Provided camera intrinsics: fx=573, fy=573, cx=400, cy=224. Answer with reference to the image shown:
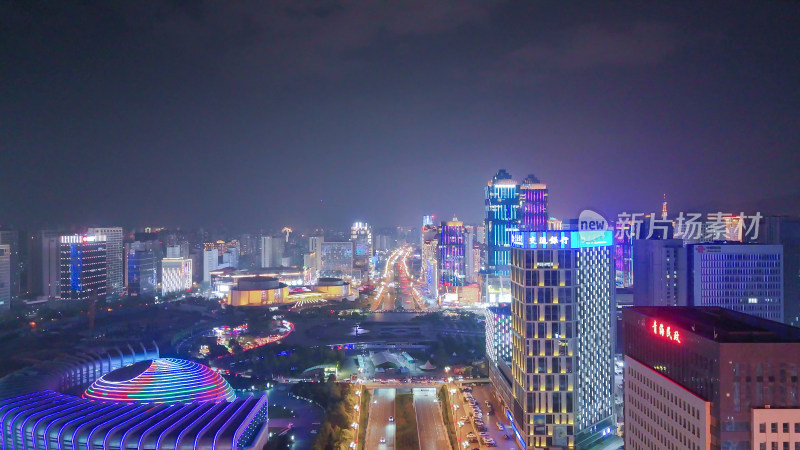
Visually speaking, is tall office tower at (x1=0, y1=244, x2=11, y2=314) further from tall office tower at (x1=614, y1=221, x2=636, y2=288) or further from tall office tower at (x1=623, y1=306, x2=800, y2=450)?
tall office tower at (x1=623, y1=306, x2=800, y2=450)

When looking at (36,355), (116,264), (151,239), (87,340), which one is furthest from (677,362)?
(151,239)

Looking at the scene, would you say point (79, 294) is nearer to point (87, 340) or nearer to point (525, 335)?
point (87, 340)

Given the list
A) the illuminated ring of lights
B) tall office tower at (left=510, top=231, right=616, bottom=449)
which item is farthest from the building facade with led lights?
tall office tower at (left=510, top=231, right=616, bottom=449)

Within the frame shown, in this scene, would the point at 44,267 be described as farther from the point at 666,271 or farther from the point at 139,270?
the point at 666,271

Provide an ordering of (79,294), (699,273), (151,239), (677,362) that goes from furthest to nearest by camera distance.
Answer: (151,239)
(79,294)
(699,273)
(677,362)

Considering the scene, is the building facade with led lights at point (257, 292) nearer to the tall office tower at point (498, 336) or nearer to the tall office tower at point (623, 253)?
the tall office tower at point (498, 336)

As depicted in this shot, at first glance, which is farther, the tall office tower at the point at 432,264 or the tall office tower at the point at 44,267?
the tall office tower at the point at 432,264

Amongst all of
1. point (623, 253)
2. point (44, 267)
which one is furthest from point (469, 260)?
point (44, 267)

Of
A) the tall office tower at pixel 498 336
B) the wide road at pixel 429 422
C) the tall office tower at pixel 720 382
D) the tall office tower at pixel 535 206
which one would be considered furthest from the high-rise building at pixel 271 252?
the tall office tower at pixel 720 382
